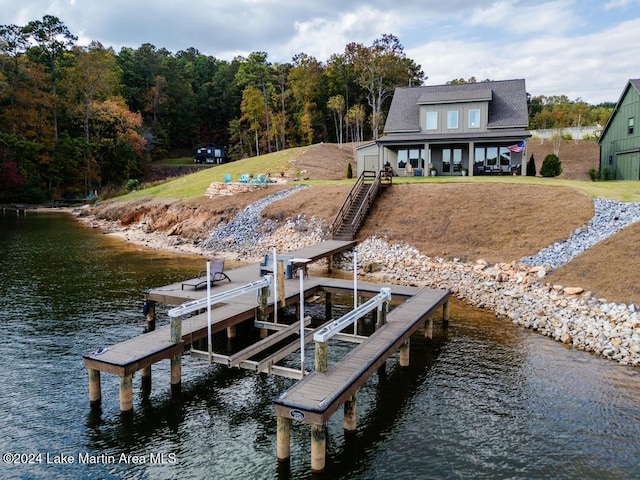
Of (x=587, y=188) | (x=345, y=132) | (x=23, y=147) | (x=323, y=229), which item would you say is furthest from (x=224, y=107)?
(x=587, y=188)

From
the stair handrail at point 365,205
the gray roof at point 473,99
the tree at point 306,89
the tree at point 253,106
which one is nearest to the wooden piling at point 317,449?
the stair handrail at point 365,205

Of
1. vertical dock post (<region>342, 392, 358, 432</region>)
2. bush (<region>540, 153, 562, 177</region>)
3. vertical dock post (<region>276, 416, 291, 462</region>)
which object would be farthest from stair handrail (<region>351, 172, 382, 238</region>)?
vertical dock post (<region>276, 416, 291, 462</region>)

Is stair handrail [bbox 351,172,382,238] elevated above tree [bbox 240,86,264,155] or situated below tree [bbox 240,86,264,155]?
below

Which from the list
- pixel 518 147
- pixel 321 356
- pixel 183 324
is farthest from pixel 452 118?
pixel 321 356

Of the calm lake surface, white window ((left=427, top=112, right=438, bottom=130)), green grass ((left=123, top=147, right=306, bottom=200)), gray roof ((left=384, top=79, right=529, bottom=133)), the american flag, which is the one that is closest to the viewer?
the calm lake surface

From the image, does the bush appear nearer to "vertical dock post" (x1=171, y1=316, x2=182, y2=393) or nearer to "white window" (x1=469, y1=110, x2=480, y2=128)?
"white window" (x1=469, y1=110, x2=480, y2=128)

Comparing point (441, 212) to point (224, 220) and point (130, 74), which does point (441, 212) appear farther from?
point (130, 74)
